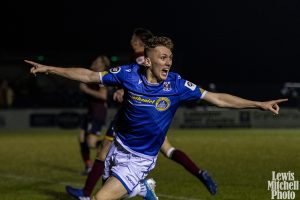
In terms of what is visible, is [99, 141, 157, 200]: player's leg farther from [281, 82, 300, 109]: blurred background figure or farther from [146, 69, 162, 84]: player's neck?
[281, 82, 300, 109]: blurred background figure

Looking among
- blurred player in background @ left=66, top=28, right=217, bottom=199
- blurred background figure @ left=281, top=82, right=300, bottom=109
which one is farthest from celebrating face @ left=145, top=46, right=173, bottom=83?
blurred background figure @ left=281, top=82, right=300, bottom=109

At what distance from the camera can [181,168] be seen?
43.7 ft

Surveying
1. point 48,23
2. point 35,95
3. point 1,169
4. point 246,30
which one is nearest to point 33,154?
point 1,169

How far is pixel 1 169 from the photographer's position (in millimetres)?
13531

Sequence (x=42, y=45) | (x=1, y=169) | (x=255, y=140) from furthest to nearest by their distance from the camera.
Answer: (x=42, y=45), (x=255, y=140), (x=1, y=169)

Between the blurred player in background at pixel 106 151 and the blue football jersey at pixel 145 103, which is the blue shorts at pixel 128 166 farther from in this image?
the blurred player in background at pixel 106 151

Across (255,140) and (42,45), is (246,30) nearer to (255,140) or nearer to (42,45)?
(42,45)

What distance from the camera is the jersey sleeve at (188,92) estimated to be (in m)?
6.45

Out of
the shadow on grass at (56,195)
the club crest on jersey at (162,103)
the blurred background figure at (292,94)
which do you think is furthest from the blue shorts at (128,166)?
the blurred background figure at (292,94)

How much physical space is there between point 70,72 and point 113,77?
43 centimetres

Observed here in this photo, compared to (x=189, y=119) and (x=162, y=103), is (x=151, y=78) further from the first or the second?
(x=189, y=119)

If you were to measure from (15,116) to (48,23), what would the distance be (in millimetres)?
27102

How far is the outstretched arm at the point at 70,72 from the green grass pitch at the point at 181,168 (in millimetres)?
3414

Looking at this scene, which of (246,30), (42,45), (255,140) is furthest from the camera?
(42,45)
